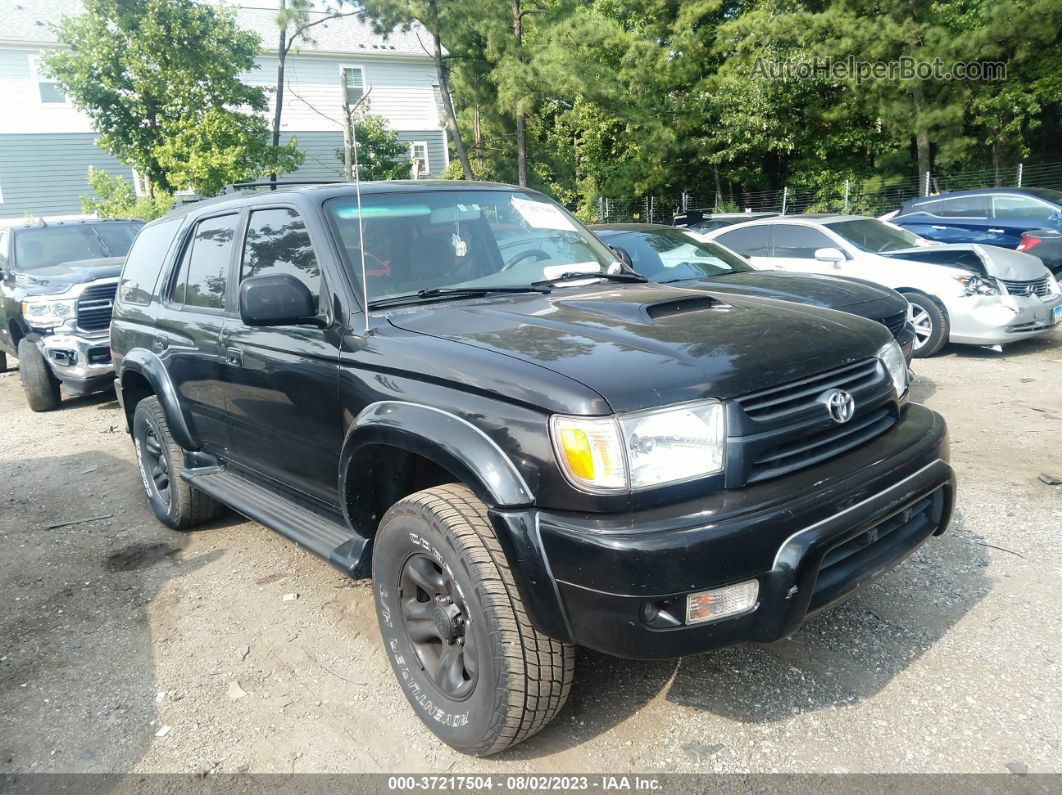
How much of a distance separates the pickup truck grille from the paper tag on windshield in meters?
1.73

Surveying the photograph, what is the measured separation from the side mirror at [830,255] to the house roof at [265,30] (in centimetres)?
2001

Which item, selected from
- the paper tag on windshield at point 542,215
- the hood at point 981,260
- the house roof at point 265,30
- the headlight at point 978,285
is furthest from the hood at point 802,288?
the house roof at point 265,30

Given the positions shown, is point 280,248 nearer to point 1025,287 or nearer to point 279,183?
point 279,183

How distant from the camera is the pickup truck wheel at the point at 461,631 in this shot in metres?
2.35

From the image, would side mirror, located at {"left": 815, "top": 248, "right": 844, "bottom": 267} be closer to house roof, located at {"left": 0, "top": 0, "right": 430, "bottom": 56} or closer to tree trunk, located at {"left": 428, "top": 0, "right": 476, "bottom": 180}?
tree trunk, located at {"left": 428, "top": 0, "right": 476, "bottom": 180}

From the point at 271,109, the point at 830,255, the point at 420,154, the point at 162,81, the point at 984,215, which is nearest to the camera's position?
the point at 830,255

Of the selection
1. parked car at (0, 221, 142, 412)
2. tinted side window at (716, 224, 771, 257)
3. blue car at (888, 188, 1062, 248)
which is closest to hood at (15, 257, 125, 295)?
parked car at (0, 221, 142, 412)

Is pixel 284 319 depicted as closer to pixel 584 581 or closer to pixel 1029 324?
pixel 584 581

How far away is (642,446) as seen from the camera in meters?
2.22

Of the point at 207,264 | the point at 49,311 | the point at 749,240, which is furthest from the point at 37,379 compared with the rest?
the point at 749,240

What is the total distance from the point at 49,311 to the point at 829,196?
21.1m

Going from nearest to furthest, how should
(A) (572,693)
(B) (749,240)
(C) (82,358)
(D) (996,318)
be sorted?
(A) (572,693) → (D) (996,318) → (C) (82,358) → (B) (749,240)

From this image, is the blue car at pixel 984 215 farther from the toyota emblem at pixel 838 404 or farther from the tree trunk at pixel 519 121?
the toyota emblem at pixel 838 404

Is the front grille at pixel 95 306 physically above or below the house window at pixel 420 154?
below
